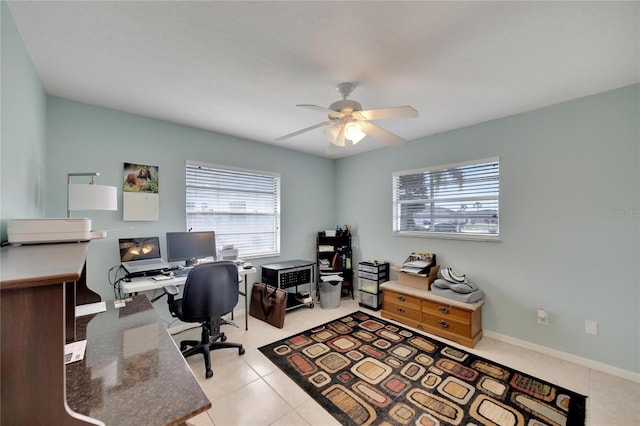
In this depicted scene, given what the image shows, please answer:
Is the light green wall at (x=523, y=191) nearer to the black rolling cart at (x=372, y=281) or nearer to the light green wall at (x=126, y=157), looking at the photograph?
the light green wall at (x=126, y=157)

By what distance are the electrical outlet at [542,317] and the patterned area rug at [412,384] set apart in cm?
69

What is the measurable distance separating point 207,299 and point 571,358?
11.4ft

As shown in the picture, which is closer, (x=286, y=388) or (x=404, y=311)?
(x=286, y=388)

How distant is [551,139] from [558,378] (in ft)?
7.23

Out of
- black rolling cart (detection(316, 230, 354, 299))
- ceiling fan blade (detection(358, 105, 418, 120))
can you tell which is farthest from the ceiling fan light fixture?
black rolling cart (detection(316, 230, 354, 299))

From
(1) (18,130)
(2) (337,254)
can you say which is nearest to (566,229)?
(2) (337,254)

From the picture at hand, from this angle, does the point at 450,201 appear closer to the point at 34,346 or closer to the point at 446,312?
the point at 446,312

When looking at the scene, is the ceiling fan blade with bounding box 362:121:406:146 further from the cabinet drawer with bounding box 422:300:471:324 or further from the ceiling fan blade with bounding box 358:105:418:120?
the cabinet drawer with bounding box 422:300:471:324

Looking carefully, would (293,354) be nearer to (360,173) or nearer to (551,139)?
(360,173)

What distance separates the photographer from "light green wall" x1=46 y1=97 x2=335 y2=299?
8.07 feet

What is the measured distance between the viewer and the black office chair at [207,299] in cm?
230

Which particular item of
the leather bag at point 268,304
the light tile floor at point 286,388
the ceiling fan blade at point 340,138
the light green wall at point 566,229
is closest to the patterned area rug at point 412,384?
the light tile floor at point 286,388

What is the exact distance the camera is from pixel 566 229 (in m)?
2.55

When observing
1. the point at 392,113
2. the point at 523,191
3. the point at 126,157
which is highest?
the point at 392,113
